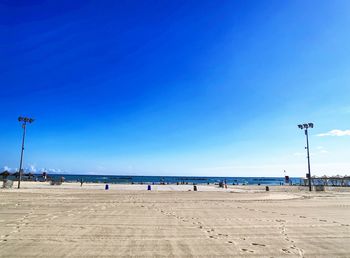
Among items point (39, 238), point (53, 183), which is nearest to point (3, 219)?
point (39, 238)

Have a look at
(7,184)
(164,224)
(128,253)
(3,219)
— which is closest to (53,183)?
(7,184)

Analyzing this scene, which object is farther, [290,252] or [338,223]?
[338,223]

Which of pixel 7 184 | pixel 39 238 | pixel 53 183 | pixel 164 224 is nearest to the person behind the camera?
pixel 39 238

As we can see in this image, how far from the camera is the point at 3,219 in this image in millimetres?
10367

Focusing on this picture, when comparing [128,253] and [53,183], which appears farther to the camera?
[53,183]

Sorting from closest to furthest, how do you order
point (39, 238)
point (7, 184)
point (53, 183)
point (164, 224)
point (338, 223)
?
point (39, 238) → point (164, 224) → point (338, 223) → point (7, 184) → point (53, 183)

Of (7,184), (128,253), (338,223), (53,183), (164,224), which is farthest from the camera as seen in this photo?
(53,183)

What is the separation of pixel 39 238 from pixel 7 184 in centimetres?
3273

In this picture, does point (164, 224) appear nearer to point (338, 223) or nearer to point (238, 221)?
point (238, 221)

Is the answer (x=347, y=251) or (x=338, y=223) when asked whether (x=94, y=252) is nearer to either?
(x=347, y=251)

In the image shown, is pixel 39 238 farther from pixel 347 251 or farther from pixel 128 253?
pixel 347 251

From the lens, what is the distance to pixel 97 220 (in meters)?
10.6

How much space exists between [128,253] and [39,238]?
115 inches

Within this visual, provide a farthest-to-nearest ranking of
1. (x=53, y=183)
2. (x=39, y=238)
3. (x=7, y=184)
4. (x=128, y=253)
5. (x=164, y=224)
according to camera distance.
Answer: (x=53, y=183) → (x=7, y=184) → (x=164, y=224) → (x=39, y=238) → (x=128, y=253)
